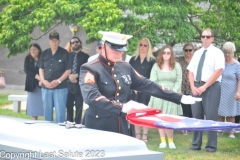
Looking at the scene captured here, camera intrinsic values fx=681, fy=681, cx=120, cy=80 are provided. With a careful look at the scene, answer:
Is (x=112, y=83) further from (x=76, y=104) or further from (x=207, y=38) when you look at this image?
(x=76, y=104)

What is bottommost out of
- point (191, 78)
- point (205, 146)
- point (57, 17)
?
point (205, 146)

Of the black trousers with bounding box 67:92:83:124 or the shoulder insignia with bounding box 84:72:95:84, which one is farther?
the black trousers with bounding box 67:92:83:124

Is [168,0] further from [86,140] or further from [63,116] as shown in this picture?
[86,140]

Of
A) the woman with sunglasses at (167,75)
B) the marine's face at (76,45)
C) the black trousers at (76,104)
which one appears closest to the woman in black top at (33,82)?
the black trousers at (76,104)

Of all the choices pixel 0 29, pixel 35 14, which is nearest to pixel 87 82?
pixel 35 14

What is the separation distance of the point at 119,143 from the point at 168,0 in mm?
7348

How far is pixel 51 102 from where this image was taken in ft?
39.5

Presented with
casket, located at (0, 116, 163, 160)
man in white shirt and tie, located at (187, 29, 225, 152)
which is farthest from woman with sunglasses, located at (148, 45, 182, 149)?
casket, located at (0, 116, 163, 160)

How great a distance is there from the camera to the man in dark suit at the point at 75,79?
1222 cm

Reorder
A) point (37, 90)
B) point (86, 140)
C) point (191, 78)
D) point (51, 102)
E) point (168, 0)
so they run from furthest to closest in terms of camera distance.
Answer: point (37, 90)
point (51, 102)
point (168, 0)
point (191, 78)
point (86, 140)

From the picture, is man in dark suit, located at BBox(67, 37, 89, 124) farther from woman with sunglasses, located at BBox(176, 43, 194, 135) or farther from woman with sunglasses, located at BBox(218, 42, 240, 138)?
woman with sunglasses, located at BBox(218, 42, 240, 138)

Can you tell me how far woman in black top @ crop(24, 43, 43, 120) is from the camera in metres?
12.9

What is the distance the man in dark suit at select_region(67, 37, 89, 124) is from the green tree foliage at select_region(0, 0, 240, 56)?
0.66 meters

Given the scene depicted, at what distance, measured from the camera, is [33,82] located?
1305 cm
